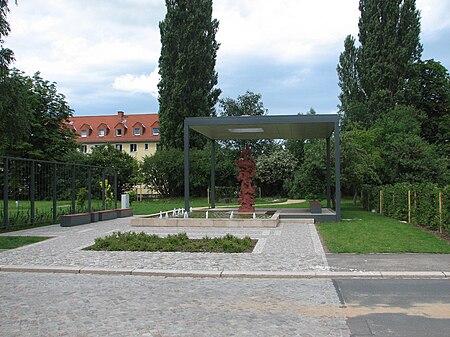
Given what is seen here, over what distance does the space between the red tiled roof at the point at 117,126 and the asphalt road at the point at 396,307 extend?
220 ft

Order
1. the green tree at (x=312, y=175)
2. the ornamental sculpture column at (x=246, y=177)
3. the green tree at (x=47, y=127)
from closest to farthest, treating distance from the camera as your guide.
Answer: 1. the ornamental sculpture column at (x=246, y=177)
2. the green tree at (x=312, y=175)
3. the green tree at (x=47, y=127)

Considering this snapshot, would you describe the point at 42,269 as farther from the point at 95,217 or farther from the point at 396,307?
the point at 95,217

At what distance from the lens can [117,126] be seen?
77062 millimetres

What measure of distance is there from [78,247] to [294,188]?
16831 millimetres

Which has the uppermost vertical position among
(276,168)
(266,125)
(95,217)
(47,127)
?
(47,127)

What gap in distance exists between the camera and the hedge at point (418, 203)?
15.6 meters

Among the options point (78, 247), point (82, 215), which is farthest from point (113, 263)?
point (82, 215)

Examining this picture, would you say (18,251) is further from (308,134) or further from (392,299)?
(308,134)

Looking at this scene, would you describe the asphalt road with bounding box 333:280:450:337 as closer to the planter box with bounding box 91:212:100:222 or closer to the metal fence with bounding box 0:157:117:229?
the metal fence with bounding box 0:157:117:229

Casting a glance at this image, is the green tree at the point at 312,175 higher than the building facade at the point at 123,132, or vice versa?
the building facade at the point at 123,132

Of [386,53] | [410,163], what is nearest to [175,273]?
[410,163]

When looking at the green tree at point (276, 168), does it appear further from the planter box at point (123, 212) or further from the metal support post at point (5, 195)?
the metal support post at point (5, 195)

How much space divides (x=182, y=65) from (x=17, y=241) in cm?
3525

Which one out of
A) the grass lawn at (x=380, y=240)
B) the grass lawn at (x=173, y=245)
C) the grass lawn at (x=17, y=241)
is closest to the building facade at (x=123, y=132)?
the grass lawn at (x=17, y=241)
